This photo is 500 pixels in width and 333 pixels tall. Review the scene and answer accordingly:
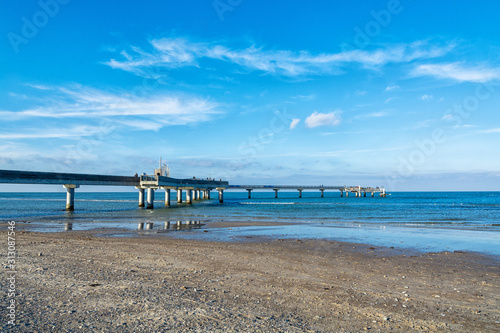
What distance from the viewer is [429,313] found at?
756 cm

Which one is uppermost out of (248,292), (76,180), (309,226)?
(76,180)

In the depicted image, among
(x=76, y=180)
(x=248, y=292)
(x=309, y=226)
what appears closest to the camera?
(x=248, y=292)

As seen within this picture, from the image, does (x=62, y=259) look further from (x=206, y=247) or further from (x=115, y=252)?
(x=206, y=247)

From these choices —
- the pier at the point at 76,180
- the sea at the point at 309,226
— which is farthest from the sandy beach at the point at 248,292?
the pier at the point at 76,180

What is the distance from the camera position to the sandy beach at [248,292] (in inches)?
264

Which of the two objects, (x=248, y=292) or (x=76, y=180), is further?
(x=76, y=180)

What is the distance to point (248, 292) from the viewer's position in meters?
8.88

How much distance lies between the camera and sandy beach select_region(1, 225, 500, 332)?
22.0ft

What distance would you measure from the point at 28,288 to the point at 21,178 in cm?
4332

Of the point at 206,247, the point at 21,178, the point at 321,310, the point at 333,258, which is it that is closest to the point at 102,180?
the point at 21,178

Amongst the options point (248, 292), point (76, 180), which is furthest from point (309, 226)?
point (76, 180)

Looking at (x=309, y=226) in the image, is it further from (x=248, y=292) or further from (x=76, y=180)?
(x=76, y=180)

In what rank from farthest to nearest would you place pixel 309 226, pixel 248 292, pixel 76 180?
pixel 76 180 → pixel 309 226 → pixel 248 292

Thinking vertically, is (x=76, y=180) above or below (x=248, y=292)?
above
